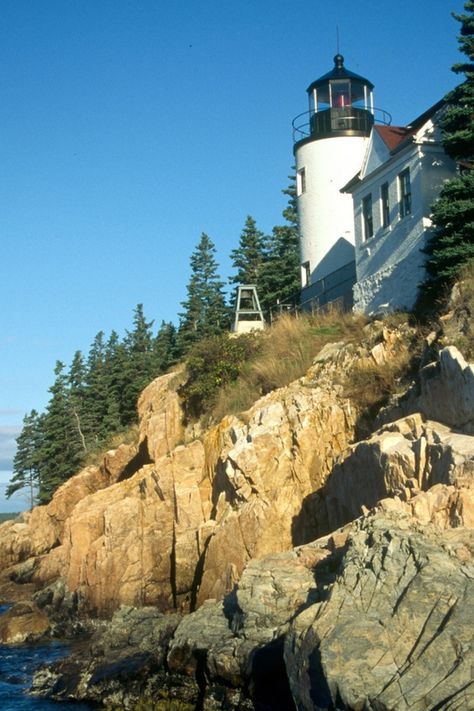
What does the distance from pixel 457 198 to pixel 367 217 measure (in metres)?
5.94

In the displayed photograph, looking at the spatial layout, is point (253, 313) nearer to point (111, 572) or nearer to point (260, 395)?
point (260, 395)

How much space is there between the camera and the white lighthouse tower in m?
30.4

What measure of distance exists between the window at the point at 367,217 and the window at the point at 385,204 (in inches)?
27.7

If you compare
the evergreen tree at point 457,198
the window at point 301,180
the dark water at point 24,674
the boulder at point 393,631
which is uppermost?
the window at point 301,180

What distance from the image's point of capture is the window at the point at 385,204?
2464 cm

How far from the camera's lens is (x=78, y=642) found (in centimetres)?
1833

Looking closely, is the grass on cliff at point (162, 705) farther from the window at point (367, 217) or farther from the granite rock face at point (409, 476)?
the window at point (367, 217)

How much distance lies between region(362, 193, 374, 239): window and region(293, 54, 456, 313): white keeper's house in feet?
0.10

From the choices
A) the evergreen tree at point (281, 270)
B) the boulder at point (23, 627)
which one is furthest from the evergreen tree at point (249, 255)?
the boulder at point (23, 627)

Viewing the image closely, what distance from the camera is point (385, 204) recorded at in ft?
82.1

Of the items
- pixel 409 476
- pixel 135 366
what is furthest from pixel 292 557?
pixel 135 366

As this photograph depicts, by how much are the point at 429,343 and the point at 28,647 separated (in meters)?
10.8

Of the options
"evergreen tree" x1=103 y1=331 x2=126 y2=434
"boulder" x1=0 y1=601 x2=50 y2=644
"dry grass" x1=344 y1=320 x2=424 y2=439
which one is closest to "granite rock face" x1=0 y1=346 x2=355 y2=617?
"dry grass" x1=344 y1=320 x2=424 y2=439

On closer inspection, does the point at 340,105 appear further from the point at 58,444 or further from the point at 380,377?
the point at 58,444
